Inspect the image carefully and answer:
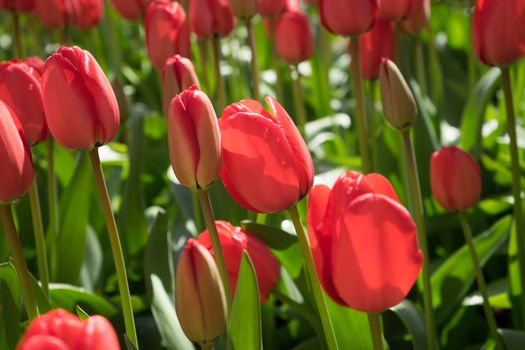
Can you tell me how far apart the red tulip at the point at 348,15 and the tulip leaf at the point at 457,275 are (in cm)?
38

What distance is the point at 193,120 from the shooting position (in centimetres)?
85

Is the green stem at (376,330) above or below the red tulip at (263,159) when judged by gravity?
below

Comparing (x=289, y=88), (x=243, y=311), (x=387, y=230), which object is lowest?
(x=289, y=88)

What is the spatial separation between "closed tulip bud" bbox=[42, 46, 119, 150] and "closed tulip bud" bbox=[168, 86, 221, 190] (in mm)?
86

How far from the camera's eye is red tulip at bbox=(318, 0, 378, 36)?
1.22 meters

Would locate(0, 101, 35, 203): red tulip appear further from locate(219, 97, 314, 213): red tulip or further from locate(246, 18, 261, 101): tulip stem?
locate(246, 18, 261, 101): tulip stem

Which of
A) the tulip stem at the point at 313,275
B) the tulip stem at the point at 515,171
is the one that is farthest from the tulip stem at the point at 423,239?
the tulip stem at the point at 313,275

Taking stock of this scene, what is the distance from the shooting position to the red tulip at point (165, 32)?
1396mm

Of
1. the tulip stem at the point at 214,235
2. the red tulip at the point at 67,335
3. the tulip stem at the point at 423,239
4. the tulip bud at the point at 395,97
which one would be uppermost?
the red tulip at the point at 67,335

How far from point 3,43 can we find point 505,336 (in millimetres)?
2571

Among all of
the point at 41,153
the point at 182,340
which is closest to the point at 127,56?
the point at 41,153

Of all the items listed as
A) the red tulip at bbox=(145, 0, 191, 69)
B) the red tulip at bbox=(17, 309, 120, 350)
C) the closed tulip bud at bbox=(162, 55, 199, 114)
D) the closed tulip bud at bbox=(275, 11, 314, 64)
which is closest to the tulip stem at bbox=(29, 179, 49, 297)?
the closed tulip bud at bbox=(162, 55, 199, 114)

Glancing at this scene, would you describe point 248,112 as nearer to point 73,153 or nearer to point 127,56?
point 73,153

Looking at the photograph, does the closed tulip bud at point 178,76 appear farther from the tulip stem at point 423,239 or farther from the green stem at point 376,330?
the green stem at point 376,330
